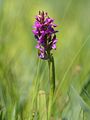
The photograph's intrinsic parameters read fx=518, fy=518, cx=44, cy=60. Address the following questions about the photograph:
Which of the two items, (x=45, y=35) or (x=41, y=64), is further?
(x=41, y=64)

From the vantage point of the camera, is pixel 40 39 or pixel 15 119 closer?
pixel 40 39

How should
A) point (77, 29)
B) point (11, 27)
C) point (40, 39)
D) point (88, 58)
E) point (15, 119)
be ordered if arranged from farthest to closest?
point (77, 29) < point (11, 27) < point (88, 58) < point (15, 119) < point (40, 39)

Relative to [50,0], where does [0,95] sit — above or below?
below

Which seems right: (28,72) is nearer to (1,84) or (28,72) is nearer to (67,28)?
(1,84)

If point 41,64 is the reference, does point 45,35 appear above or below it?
above

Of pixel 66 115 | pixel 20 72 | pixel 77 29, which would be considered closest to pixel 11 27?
pixel 20 72

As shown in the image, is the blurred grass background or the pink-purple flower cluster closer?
the pink-purple flower cluster

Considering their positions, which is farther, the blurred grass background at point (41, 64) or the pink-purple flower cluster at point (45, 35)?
the blurred grass background at point (41, 64)

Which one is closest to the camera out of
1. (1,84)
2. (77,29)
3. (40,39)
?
(40,39)
